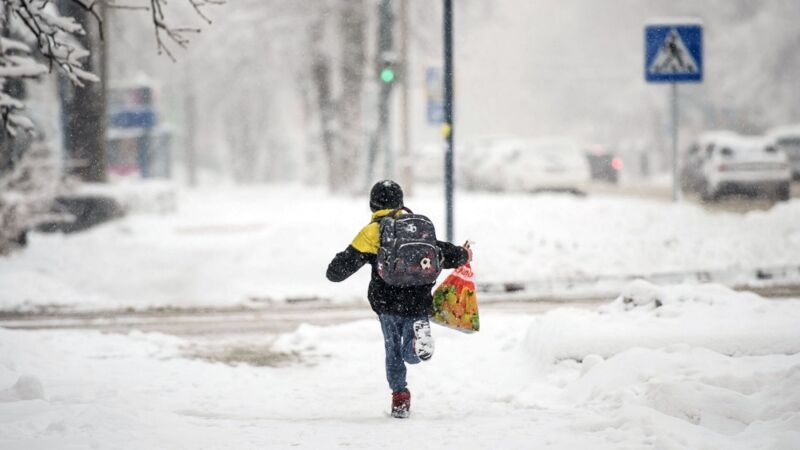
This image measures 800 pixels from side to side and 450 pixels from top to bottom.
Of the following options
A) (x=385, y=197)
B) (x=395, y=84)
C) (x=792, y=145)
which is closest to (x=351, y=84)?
(x=395, y=84)

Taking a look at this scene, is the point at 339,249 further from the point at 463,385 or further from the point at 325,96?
the point at 325,96

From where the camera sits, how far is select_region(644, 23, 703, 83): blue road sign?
50.3ft

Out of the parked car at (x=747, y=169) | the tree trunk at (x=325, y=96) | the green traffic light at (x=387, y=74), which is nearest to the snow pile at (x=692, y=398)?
the green traffic light at (x=387, y=74)

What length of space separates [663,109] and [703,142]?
37.6 m

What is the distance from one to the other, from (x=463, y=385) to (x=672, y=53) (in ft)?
29.3

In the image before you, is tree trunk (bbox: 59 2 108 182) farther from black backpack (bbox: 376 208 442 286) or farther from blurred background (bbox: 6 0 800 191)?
black backpack (bbox: 376 208 442 286)

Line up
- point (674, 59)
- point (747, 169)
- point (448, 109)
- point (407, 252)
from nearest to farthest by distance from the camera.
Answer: point (407, 252) < point (448, 109) < point (674, 59) < point (747, 169)

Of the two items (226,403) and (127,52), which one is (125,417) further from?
(127,52)

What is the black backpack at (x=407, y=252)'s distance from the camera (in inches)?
253

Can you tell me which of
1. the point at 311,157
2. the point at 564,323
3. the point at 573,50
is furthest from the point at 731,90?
the point at 564,323

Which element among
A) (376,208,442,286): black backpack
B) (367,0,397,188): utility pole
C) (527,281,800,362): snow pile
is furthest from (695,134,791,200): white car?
(376,208,442,286): black backpack

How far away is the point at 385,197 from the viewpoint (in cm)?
666

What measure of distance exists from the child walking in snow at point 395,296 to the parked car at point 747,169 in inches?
717

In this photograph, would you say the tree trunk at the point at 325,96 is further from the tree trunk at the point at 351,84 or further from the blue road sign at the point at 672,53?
the blue road sign at the point at 672,53
